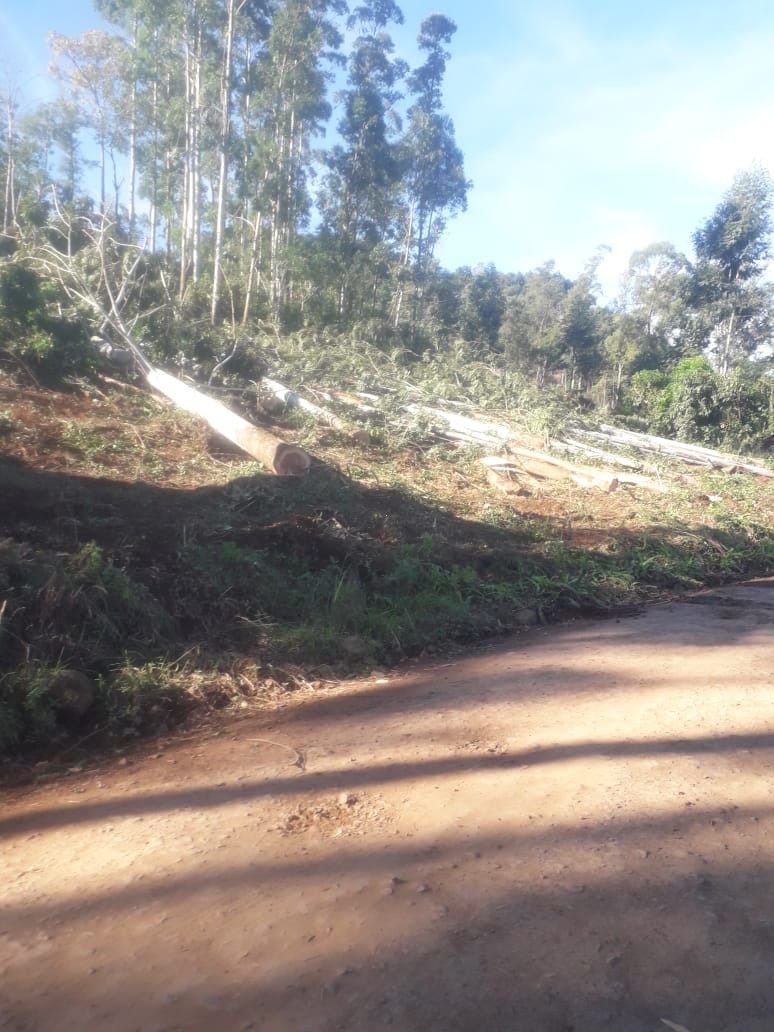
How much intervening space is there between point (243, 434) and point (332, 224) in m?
19.3

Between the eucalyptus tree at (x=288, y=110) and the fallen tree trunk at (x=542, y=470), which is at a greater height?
the eucalyptus tree at (x=288, y=110)

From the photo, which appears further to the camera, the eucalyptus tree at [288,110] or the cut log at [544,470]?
the eucalyptus tree at [288,110]

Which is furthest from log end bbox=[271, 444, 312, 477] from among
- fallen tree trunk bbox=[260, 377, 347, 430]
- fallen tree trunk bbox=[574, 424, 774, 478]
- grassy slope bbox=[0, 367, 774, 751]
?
fallen tree trunk bbox=[574, 424, 774, 478]

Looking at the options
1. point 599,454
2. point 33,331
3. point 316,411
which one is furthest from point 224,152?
point 599,454

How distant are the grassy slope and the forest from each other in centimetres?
573

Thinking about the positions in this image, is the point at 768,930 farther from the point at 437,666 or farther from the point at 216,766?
the point at 437,666

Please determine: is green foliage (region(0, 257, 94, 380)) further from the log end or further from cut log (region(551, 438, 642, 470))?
cut log (region(551, 438, 642, 470))

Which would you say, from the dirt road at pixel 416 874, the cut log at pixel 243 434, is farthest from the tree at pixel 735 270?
the dirt road at pixel 416 874

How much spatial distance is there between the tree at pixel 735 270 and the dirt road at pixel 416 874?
79.0 feet

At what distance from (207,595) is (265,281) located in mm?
20501

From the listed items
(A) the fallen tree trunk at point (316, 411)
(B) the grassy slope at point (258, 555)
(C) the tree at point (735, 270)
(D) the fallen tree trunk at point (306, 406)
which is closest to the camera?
(B) the grassy slope at point (258, 555)

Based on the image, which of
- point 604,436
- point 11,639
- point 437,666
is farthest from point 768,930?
point 604,436

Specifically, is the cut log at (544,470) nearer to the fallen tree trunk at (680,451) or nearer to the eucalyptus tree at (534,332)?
the fallen tree trunk at (680,451)

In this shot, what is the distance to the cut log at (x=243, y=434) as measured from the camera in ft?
29.5
